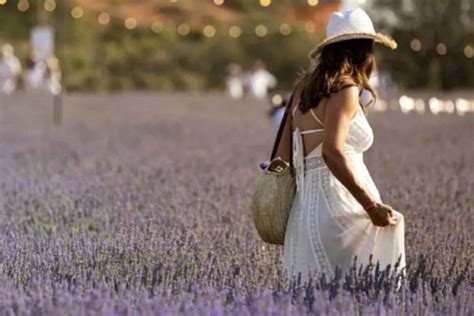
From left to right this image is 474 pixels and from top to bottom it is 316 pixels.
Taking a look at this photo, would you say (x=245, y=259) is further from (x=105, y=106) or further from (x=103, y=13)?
(x=103, y=13)

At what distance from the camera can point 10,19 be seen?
186 feet

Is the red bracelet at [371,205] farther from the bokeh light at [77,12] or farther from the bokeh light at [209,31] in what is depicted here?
the bokeh light at [209,31]

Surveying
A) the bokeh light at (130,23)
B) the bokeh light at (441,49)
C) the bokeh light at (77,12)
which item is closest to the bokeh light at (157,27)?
the bokeh light at (130,23)

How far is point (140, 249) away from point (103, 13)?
164ft

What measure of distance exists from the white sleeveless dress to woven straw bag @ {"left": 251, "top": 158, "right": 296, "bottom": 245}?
0.14ft

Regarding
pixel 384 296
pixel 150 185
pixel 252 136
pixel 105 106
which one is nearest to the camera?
pixel 384 296

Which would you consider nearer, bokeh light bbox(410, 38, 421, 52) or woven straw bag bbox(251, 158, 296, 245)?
woven straw bag bbox(251, 158, 296, 245)

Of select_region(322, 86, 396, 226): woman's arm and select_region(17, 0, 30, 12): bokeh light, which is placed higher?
select_region(17, 0, 30, 12): bokeh light

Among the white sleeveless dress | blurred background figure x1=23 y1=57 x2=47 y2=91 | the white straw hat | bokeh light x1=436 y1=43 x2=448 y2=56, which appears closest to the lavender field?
the white sleeveless dress

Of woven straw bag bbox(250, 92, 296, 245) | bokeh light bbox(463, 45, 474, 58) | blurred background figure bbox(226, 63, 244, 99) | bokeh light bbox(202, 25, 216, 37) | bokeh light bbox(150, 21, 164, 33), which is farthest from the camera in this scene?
bokeh light bbox(150, 21, 164, 33)

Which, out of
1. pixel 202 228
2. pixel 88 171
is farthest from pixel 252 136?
pixel 202 228

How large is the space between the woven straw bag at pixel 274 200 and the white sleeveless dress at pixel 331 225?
1.6 inches

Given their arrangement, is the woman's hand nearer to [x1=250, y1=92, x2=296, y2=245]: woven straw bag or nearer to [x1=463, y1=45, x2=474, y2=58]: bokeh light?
[x1=250, y1=92, x2=296, y2=245]: woven straw bag

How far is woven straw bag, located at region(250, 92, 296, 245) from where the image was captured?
18.5 ft
